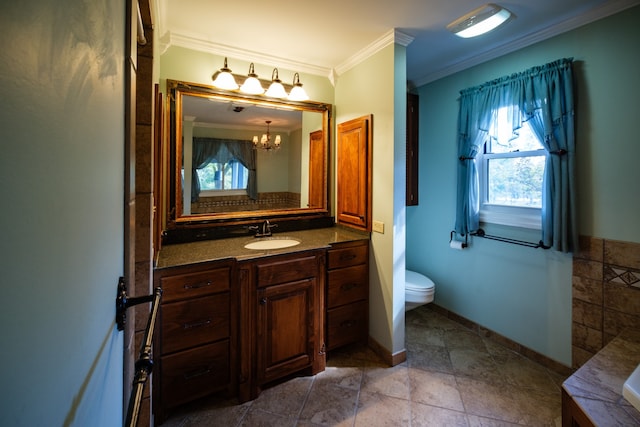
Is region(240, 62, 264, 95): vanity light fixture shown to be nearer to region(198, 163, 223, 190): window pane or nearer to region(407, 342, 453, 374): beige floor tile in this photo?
region(198, 163, 223, 190): window pane

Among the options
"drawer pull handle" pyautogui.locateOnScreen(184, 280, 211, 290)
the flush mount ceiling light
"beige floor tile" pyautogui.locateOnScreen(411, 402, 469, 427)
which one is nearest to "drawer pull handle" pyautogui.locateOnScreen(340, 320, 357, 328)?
"beige floor tile" pyautogui.locateOnScreen(411, 402, 469, 427)

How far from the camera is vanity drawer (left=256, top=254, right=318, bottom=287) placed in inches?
73.9

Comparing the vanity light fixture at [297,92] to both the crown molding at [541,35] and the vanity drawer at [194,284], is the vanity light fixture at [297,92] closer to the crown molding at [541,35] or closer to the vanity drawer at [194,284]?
the crown molding at [541,35]

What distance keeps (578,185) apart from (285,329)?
2.17 m

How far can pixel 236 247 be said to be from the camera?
2074mm

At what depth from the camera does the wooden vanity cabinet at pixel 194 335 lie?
1631mm

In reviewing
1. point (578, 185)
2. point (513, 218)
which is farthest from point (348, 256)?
point (578, 185)

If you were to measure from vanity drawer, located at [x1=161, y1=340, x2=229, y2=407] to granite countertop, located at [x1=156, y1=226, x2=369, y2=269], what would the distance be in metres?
0.52

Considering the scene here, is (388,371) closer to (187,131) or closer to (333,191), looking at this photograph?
(333,191)

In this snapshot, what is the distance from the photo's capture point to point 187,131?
2227mm

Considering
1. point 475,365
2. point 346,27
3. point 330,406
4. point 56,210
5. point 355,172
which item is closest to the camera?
point 56,210

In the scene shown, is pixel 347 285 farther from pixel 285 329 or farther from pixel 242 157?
pixel 242 157

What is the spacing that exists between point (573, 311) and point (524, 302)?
31 centimetres

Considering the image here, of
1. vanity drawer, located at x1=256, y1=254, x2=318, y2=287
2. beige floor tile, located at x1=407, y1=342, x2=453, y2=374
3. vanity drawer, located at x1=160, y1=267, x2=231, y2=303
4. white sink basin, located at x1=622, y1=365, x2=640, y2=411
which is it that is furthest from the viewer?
beige floor tile, located at x1=407, y1=342, x2=453, y2=374
